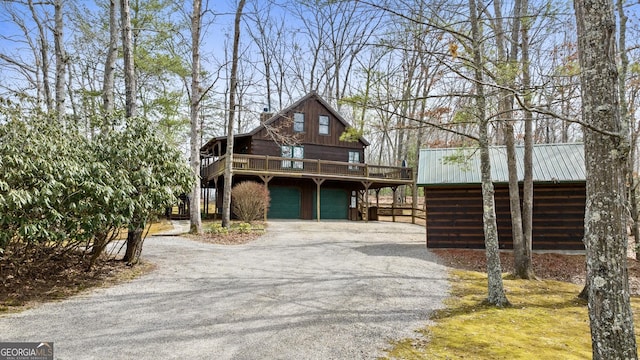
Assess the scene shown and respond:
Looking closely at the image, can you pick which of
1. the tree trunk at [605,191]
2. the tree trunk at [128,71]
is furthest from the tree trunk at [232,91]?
the tree trunk at [605,191]

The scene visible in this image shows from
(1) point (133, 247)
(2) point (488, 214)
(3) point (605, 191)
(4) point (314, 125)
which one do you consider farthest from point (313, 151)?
(3) point (605, 191)

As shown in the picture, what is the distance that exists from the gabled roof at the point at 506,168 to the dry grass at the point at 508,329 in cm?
542

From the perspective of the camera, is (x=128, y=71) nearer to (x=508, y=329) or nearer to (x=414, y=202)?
(x=508, y=329)

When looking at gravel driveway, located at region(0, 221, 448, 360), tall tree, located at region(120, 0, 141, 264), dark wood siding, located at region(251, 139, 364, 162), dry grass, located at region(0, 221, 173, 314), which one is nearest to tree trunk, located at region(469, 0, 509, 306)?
gravel driveway, located at region(0, 221, 448, 360)

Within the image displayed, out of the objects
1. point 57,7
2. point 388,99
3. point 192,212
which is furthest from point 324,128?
point 388,99

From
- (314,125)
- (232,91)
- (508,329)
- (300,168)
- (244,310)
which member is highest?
(314,125)

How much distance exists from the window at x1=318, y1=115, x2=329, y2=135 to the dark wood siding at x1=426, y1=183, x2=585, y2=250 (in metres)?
13.1

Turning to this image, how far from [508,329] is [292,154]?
2022 centimetres

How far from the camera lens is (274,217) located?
77.5 feet

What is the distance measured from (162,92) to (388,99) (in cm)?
2188

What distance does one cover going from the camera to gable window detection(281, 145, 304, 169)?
23969 millimetres

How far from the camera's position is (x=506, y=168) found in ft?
43.6

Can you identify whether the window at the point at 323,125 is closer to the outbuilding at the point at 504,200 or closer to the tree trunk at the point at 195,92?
the tree trunk at the point at 195,92

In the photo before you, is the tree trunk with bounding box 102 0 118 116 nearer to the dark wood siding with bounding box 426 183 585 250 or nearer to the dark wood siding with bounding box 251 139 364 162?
the dark wood siding with bounding box 426 183 585 250
